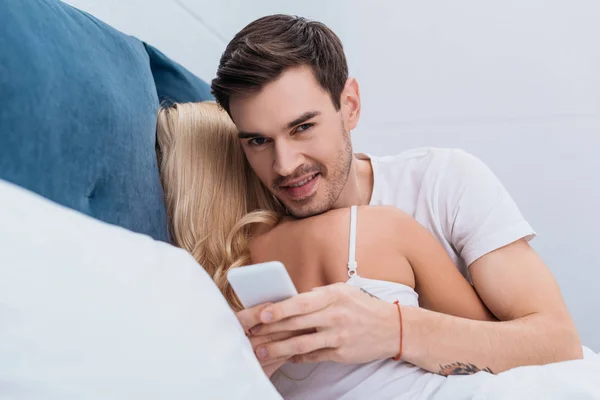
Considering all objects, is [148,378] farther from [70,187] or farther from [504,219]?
[504,219]

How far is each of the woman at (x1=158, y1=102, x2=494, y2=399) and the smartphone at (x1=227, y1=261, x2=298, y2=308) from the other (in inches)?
14.5

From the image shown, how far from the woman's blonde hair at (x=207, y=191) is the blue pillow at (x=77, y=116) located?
155mm

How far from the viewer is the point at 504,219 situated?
1546mm

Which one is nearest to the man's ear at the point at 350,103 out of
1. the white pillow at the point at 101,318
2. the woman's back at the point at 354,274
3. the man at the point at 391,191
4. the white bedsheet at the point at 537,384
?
the man at the point at 391,191

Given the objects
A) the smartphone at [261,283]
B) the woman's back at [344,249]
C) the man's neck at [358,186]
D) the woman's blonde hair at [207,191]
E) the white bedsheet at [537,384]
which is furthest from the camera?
the man's neck at [358,186]

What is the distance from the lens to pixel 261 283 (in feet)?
2.69

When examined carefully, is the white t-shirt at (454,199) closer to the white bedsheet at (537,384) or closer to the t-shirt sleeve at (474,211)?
the t-shirt sleeve at (474,211)

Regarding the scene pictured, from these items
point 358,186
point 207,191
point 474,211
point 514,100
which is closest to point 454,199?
point 474,211

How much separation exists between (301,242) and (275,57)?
46cm

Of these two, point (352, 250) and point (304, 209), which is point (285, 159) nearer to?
point (304, 209)

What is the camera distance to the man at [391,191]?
1.21 metres

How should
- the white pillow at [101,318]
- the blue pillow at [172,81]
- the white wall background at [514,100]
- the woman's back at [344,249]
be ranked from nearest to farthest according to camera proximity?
the white pillow at [101,318] → the woman's back at [344,249] → the blue pillow at [172,81] → the white wall background at [514,100]

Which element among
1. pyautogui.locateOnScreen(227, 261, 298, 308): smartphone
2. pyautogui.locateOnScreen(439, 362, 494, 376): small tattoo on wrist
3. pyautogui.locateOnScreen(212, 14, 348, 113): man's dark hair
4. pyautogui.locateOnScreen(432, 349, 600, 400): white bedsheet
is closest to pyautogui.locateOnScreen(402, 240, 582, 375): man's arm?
pyautogui.locateOnScreen(439, 362, 494, 376): small tattoo on wrist

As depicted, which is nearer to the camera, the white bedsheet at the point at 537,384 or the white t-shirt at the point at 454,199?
the white bedsheet at the point at 537,384
